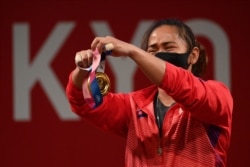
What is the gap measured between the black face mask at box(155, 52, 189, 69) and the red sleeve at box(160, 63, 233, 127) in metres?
0.11

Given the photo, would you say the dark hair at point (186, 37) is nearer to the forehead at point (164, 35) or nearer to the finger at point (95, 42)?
the forehead at point (164, 35)

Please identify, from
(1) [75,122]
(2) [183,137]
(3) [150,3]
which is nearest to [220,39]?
(3) [150,3]

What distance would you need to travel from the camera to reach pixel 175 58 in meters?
1.30

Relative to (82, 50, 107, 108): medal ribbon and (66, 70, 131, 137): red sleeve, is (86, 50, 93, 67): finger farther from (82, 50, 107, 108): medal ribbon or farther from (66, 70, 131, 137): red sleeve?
(66, 70, 131, 137): red sleeve

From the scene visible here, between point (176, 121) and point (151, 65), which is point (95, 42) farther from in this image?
point (176, 121)

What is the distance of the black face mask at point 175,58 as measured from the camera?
129 centimetres

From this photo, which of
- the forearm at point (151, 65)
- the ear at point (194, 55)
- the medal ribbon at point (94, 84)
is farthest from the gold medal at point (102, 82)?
the ear at point (194, 55)

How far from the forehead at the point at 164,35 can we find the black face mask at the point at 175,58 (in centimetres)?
4

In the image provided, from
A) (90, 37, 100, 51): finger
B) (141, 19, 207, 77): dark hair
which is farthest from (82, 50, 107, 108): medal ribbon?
(141, 19, 207, 77): dark hair

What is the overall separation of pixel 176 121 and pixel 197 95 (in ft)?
0.49

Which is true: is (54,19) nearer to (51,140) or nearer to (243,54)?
(51,140)

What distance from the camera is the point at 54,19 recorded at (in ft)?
7.36

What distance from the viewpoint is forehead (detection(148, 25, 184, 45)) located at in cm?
131

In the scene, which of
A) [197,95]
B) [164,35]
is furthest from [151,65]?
[164,35]
